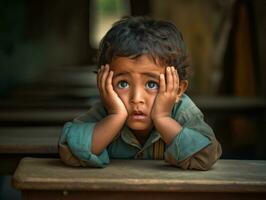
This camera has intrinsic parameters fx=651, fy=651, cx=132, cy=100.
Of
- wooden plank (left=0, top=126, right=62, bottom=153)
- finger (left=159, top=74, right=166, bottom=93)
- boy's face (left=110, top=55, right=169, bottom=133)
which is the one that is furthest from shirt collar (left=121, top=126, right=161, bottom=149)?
wooden plank (left=0, top=126, right=62, bottom=153)

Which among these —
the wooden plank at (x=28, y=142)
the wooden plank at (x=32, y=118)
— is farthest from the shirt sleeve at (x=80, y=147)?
the wooden plank at (x=32, y=118)

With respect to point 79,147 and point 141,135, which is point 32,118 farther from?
point 79,147

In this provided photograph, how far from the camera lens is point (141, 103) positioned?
96.8 inches

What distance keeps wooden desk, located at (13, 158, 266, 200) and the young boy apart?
0.10 meters

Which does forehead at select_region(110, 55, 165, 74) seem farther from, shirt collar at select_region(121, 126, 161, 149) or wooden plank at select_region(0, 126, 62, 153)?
wooden plank at select_region(0, 126, 62, 153)

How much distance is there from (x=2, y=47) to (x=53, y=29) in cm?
417

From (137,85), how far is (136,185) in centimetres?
42

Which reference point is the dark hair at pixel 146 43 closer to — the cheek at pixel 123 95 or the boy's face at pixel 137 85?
the boy's face at pixel 137 85

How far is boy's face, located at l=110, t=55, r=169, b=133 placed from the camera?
8.04ft

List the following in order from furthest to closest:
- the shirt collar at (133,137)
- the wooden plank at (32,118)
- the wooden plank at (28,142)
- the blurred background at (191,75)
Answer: the blurred background at (191,75), the wooden plank at (32,118), the wooden plank at (28,142), the shirt collar at (133,137)

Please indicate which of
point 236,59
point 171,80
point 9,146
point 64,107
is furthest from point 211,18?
point 171,80

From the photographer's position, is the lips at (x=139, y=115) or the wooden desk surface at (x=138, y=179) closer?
the wooden desk surface at (x=138, y=179)

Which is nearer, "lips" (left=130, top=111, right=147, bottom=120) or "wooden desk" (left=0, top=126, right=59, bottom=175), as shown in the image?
"lips" (left=130, top=111, right=147, bottom=120)

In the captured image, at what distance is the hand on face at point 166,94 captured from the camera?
8.09ft
